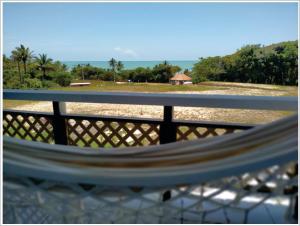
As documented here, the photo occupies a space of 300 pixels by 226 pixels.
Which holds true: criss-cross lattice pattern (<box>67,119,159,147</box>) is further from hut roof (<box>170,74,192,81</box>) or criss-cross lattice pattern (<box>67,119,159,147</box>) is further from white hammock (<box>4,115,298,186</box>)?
hut roof (<box>170,74,192,81</box>)

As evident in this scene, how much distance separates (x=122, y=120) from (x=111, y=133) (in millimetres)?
192

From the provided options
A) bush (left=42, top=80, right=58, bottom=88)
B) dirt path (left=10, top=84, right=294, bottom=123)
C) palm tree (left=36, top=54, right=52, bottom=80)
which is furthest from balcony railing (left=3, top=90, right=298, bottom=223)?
palm tree (left=36, top=54, right=52, bottom=80)

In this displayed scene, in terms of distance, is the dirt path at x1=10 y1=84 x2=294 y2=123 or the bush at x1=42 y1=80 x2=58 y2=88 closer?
the dirt path at x1=10 y1=84 x2=294 y2=123

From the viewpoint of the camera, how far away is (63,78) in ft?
104

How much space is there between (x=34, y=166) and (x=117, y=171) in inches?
12.2

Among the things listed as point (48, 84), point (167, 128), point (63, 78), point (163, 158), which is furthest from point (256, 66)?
point (163, 158)

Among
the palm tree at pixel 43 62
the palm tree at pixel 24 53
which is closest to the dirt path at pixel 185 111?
the palm tree at pixel 24 53

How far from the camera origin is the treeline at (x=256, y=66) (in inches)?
1108

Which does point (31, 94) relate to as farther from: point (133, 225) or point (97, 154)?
point (133, 225)

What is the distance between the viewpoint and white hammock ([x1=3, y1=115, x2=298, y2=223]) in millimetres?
921

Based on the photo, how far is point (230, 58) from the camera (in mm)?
32469

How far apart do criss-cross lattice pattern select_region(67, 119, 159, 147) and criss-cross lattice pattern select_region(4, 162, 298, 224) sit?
0.61 m

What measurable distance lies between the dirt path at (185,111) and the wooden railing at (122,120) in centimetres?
234

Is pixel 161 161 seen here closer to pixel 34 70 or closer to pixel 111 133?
pixel 111 133
